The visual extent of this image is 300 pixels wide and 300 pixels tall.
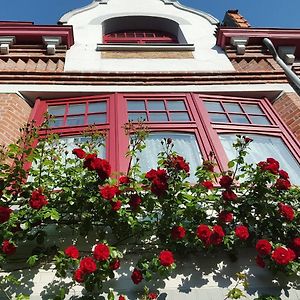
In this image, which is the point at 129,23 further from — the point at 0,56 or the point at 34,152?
the point at 34,152

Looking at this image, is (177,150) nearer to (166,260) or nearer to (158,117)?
(158,117)

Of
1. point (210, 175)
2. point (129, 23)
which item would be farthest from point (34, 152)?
point (129, 23)

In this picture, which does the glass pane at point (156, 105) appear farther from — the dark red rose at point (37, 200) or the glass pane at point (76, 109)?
the dark red rose at point (37, 200)

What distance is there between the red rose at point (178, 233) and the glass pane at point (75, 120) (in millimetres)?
2948

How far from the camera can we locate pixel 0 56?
25.5 feet

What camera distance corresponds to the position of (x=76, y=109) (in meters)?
6.85

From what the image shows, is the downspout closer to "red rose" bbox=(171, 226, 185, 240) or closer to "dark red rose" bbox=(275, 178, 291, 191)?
"dark red rose" bbox=(275, 178, 291, 191)

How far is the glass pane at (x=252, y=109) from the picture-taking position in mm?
6992

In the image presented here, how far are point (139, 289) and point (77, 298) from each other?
0.56 m

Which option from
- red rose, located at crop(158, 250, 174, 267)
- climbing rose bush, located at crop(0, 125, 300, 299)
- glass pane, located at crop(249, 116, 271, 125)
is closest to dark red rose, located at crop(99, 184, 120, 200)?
climbing rose bush, located at crop(0, 125, 300, 299)

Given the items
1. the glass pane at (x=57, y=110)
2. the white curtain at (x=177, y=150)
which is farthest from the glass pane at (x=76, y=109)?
the white curtain at (x=177, y=150)

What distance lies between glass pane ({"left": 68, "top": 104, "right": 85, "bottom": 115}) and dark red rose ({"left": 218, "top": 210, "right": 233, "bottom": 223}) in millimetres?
3303

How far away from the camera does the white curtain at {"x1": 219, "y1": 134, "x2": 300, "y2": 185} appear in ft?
18.8

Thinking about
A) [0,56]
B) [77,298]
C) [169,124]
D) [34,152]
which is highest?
[0,56]
